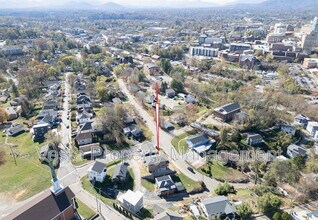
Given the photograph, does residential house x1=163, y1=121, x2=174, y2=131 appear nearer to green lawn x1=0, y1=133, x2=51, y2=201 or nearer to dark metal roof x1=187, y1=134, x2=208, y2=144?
dark metal roof x1=187, y1=134, x2=208, y2=144

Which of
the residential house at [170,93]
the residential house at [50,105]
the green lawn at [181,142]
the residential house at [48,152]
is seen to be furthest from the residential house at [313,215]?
the residential house at [50,105]

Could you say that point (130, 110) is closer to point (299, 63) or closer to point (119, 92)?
point (119, 92)

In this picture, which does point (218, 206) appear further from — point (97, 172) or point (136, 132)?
point (136, 132)

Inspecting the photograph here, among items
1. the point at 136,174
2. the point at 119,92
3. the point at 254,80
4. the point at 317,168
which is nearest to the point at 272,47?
the point at 254,80

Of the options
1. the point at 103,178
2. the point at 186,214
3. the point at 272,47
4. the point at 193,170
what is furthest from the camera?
the point at 272,47

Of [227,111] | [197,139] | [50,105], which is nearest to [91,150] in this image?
[197,139]
